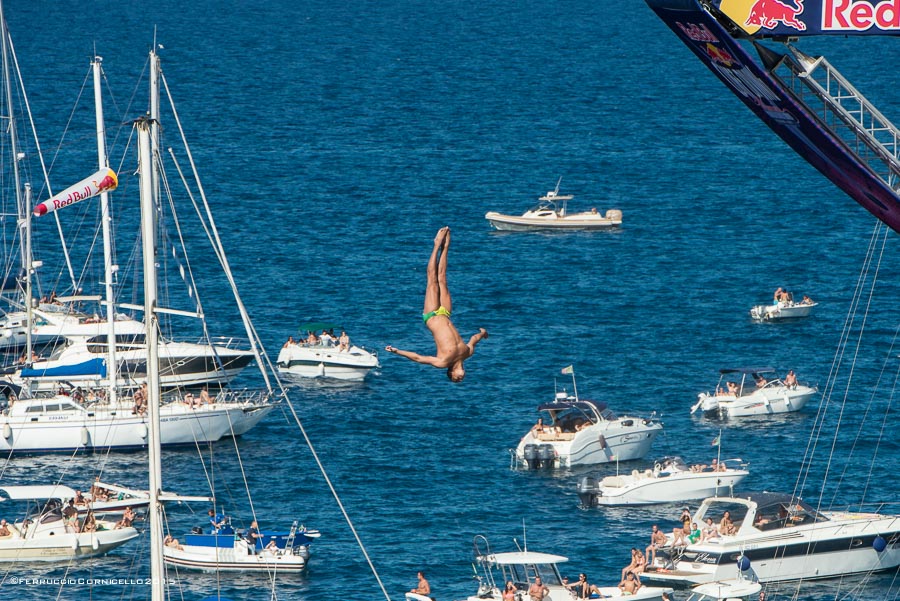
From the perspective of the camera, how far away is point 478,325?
12181cm

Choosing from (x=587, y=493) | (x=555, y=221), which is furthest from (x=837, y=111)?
(x=555, y=221)

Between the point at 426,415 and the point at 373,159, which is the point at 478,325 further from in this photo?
the point at 373,159

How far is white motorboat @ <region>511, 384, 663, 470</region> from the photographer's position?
9131cm

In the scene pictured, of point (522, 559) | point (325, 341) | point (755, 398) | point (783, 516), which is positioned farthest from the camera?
point (325, 341)

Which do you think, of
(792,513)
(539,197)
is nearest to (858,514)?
(792,513)

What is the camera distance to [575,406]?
93.6 meters

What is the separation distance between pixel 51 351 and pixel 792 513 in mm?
57004

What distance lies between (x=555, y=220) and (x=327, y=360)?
50220mm

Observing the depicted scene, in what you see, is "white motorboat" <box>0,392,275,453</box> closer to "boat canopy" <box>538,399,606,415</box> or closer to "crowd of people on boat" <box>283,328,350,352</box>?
"crowd of people on boat" <box>283,328,350,352</box>

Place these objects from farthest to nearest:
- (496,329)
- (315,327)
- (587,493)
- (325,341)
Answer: (496,329), (315,327), (325,341), (587,493)

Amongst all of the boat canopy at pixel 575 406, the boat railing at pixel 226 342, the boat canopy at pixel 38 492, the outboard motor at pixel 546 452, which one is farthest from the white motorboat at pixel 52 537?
the boat railing at pixel 226 342

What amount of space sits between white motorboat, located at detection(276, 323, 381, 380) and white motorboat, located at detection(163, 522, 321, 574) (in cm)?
A: 3256

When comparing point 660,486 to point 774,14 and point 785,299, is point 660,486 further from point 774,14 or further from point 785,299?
point 785,299

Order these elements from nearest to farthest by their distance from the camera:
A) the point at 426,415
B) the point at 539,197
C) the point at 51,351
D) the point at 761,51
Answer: the point at 761,51 → the point at 426,415 → the point at 51,351 → the point at 539,197
